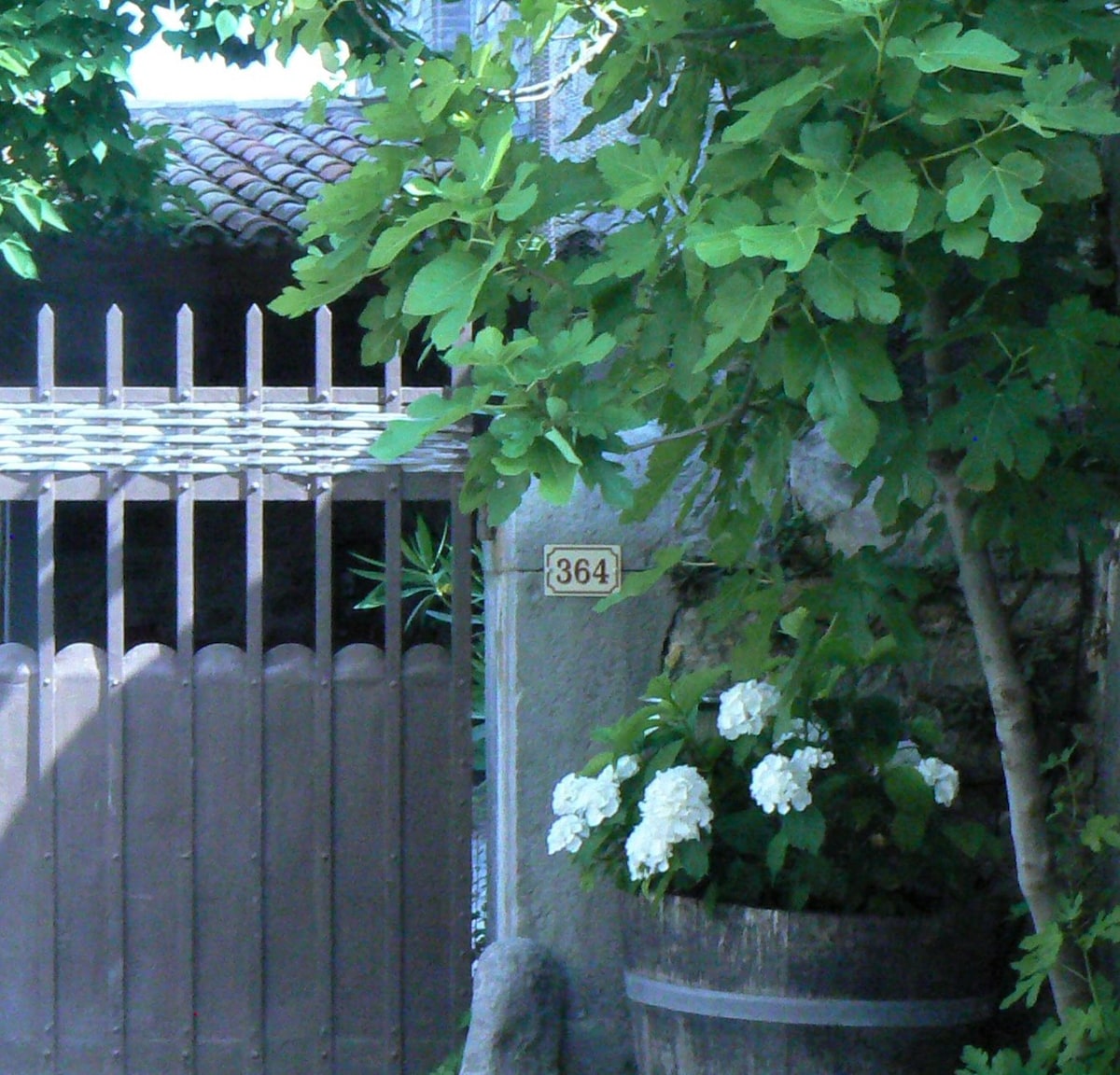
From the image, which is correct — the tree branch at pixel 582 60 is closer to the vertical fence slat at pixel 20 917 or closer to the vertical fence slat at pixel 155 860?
the vertical fence slat at pixel 155 860

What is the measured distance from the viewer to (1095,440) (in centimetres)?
215

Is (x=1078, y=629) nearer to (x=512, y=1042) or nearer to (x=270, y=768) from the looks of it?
(x=512, y=1042)

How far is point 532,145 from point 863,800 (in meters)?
1.23

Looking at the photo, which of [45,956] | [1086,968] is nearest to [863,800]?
[1086,968]

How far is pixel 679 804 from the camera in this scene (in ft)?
8.07

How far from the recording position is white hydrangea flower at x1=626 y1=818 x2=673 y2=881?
2436 mm

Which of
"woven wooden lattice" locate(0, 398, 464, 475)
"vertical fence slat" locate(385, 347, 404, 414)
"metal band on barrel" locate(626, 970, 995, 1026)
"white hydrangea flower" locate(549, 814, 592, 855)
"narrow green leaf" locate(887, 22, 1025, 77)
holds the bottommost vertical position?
"metal band on barrel" locate(626, 970, 995, 1026)

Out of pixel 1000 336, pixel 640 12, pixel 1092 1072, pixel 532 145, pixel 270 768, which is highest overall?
pixel 640 12

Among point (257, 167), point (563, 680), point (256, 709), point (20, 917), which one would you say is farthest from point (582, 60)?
point (257, 167)

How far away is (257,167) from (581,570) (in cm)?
413

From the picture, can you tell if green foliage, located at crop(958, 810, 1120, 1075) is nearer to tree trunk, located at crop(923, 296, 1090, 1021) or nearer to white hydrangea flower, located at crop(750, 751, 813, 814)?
tree trunk, located at crop(923, 296, 1090, 1021)

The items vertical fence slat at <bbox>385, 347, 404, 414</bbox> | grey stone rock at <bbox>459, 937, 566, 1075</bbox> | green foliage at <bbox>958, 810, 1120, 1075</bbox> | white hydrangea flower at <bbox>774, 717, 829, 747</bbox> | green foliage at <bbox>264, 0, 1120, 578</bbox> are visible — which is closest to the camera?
green foliage at <bbox>264, 0, 1120, 578</bbox>

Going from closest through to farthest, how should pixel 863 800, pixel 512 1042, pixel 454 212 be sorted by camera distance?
pixel 454 212 → pixel 863 800 → pixel 512 1042

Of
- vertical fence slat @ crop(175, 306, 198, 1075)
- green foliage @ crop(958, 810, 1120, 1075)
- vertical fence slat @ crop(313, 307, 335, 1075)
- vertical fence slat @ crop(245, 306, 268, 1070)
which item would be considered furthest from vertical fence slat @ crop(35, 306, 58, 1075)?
green foliage @ crop(958, 810, 1120, 1075)
